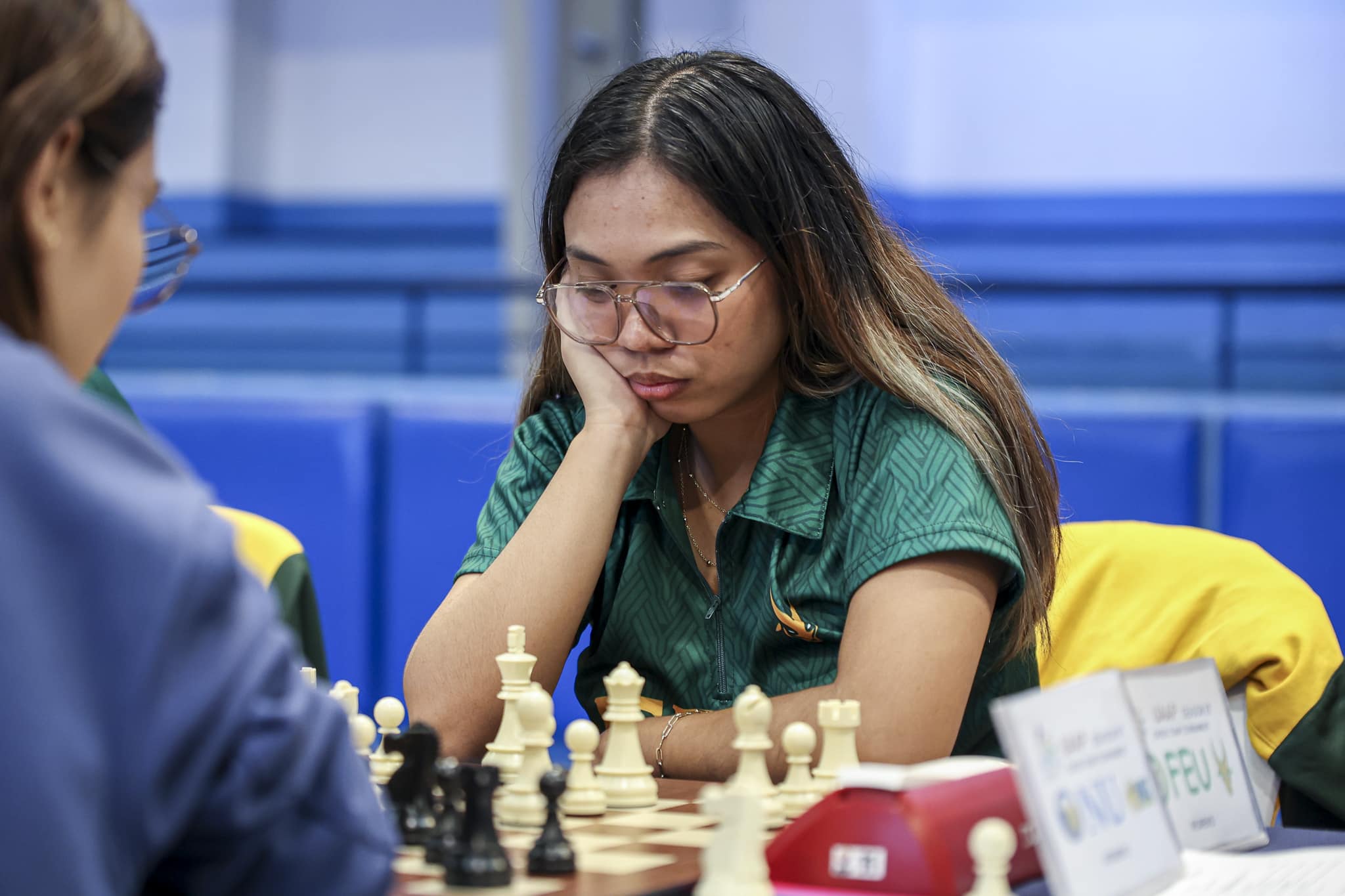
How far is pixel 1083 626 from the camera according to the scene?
185 cm

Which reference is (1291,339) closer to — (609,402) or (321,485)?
(321,485)

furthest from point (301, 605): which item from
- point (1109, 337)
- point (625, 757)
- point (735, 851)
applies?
point (1109, 337)

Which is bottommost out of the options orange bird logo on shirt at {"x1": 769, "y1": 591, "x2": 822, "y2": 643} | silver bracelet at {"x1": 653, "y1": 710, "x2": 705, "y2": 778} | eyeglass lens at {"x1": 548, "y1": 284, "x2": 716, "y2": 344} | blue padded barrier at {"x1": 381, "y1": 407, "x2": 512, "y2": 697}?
blue padded barrier at {"x1": 381, "y1": 407, "x2": 512, "y2": 697}

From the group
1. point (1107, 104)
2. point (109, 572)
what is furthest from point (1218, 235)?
point (109, 572)

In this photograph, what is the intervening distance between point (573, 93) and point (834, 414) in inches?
116

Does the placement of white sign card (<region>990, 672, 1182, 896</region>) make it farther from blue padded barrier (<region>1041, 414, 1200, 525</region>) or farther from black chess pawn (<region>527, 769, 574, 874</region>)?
blue padded barrier (<region>1041, 414, 1200, 525</region>)

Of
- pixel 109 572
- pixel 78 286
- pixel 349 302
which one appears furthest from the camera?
pixel 349 302

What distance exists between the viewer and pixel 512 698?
4.06 ft

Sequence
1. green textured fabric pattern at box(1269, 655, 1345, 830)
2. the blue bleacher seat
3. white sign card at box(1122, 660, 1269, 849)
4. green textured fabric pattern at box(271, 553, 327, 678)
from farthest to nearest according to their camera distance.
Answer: the blue bleacher seat → green textured fabric pattern at box(271, 553, 327, 678) → green textured fabric pattern at box(1269, 655, 1345, 830) → white sign card at box(1122, 660, 1269, 849)

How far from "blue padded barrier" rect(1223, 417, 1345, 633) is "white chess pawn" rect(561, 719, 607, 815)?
193 cm

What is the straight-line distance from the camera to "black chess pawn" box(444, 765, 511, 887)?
84 cm

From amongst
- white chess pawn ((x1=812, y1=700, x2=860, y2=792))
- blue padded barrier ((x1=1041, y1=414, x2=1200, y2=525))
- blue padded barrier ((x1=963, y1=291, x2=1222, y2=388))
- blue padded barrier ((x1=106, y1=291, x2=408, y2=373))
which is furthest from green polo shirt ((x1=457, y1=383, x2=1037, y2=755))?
blue padded barrier ((x1=106, y1=291, x2=408, y2=373))

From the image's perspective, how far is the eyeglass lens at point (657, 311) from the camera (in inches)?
60.5

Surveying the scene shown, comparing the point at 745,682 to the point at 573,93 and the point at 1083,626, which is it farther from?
the point at 573,93
